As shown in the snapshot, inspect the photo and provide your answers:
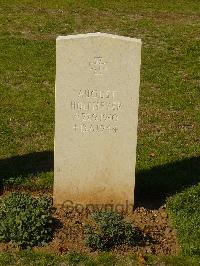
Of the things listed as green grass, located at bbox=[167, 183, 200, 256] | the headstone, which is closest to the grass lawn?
green grass, located at bbox=[167, 183, 200, 256]

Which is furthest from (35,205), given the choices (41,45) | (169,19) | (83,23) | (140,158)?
(169,19)

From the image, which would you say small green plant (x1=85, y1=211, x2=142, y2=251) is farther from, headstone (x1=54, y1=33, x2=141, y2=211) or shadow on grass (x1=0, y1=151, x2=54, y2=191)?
shadow on grass (x1=0, y1=151, x2=54, y2=191)

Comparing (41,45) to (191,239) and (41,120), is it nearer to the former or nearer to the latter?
(41,120)

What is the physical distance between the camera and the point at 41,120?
10938 millimetres

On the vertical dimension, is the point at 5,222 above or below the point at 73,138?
below

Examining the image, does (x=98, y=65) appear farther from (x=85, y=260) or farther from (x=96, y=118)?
(x=85, y=260)

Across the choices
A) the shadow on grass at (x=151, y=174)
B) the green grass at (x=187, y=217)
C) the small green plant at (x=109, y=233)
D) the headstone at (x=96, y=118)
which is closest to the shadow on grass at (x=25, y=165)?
the shadow on grass at (x=151, y=174)

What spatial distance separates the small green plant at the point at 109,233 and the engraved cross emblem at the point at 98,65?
1673 millimetres

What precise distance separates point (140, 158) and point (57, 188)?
198cm

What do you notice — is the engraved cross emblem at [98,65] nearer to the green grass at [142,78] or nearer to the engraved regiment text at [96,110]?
the engraved regiment text at [96,110]

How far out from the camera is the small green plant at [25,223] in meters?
7.16

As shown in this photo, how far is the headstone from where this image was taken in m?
7.23

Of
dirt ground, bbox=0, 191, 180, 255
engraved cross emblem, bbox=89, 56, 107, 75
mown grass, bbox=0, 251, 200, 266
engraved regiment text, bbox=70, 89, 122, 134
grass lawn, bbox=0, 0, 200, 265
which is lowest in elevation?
→ mown grass, bbox=0, 251, 200, 266

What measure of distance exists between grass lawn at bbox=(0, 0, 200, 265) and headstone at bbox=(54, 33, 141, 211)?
783 mm
